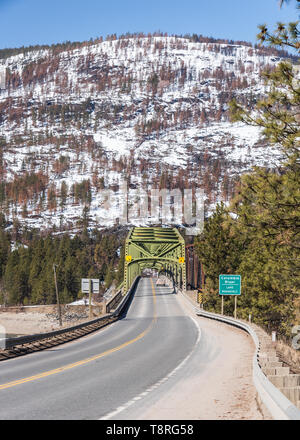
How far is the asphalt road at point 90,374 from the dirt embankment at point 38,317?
137 feet

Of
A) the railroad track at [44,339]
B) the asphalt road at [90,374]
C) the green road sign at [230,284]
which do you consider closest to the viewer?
the asphalt road at [90,374]

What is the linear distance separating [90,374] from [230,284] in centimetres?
2508

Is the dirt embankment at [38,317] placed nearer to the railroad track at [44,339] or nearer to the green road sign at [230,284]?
the green road sign at [230,284]

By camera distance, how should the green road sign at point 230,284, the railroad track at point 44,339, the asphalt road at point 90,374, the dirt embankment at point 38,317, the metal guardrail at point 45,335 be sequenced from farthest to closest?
the dirt embankment at point 38,317 < the green road sign at point 230,284 < the metal guardrail at point 45,335 < the railroad track at point 44,339 < the asphalt road at point 90,374

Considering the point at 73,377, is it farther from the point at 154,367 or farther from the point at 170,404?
the point at 170,404

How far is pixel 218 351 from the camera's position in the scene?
73.2 feet

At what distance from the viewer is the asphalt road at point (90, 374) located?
391 inches

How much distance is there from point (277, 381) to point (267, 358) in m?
3.15

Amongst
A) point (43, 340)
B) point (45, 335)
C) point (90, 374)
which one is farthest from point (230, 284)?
point (90, 374)

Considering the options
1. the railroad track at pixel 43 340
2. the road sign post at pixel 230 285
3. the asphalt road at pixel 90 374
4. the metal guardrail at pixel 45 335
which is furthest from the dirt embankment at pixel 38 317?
the asphalt road at pixel 90 374

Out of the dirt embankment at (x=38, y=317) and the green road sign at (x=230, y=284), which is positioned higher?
the green road sign at (x=230, y=284)

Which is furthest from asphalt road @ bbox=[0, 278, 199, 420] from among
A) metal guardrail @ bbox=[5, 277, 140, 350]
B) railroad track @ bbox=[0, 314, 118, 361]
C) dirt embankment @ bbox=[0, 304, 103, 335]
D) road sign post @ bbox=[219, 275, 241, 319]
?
dirt embankment @ bbox=[0, 304, 103, 335]

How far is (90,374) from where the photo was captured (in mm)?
15289
